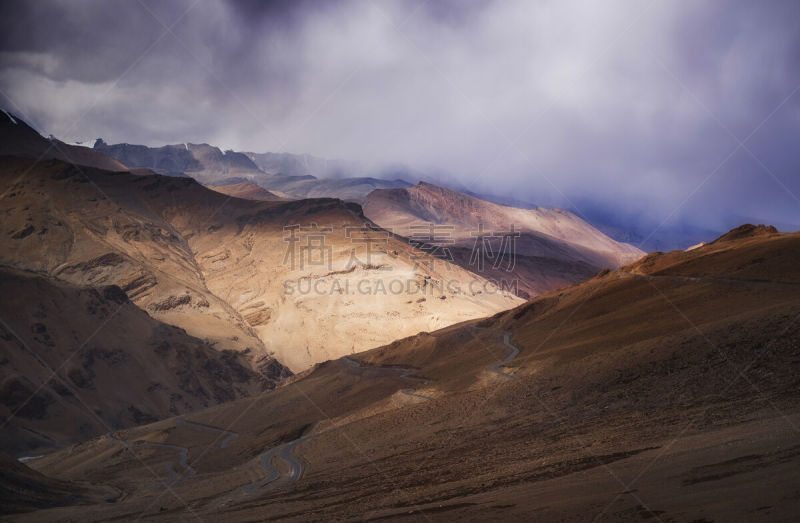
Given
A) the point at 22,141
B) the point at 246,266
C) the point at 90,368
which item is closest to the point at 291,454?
the point at 90,368

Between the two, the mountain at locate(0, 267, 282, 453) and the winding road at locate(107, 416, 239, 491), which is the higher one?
the mountain at locate(0, 267, 282, 453)

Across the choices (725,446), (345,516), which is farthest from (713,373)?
(345,516)

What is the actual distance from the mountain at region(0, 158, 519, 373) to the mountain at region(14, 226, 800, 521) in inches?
1428

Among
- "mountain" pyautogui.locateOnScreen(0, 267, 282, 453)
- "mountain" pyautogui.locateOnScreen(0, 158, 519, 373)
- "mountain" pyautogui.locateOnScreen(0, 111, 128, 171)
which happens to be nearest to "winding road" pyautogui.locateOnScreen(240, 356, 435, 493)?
"mountain" pyautogui.locateOnScreen(0, 267, 282, 453)

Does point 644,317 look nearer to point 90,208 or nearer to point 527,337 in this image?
point 527,337

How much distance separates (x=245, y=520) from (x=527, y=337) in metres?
31.3

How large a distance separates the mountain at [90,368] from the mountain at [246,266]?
722 cm

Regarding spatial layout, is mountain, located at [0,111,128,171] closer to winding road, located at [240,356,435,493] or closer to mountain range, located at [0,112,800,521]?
mountain range, located at [0,112,800,521]

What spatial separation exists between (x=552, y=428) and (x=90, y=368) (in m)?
55.3

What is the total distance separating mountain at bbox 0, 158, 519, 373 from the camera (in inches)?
3506

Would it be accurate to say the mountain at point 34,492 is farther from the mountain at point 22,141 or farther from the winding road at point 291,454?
the mountain at point 22,141

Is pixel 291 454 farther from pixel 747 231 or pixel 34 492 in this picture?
pixel 747 231

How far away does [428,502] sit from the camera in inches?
631

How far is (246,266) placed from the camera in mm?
107500
